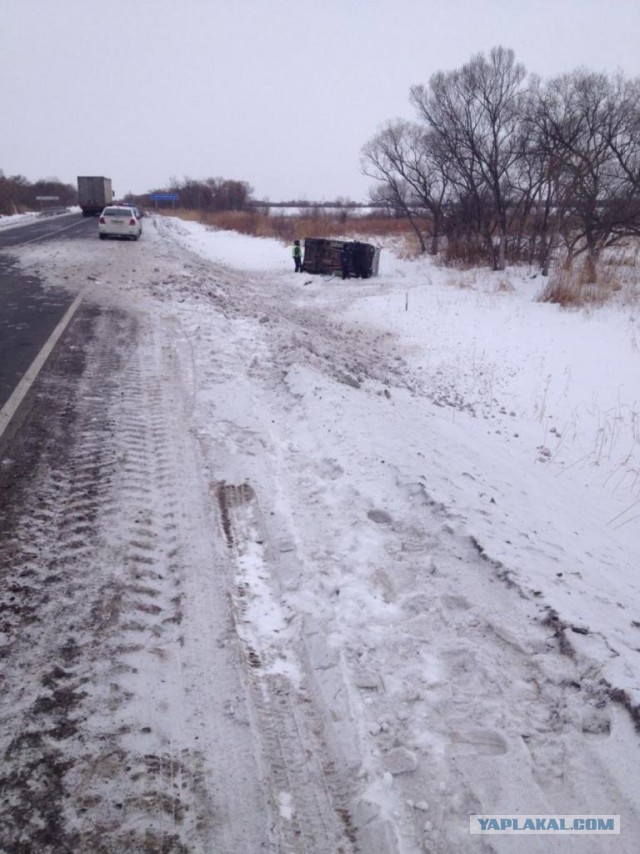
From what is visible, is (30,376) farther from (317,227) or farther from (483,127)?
(317,227)

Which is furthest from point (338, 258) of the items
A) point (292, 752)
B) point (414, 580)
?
point (292, 752)

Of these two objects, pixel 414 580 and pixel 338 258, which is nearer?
pixel 414 580

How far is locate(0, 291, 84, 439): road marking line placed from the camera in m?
5.71

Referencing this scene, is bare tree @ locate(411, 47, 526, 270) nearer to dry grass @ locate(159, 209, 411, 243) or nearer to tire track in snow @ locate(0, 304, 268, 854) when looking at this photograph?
dry grass @ locate(159, 209, 411, 243)

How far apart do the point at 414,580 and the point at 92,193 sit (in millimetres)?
51275

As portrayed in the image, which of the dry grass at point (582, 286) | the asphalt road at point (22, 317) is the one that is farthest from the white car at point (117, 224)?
the dry grass at point (582, 286)

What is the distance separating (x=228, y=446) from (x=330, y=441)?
3.39 feet

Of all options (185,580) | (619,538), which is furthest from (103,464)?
(619,538)

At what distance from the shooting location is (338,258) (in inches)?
857

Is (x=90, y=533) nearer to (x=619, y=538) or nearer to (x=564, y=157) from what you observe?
(x=619, y=538)

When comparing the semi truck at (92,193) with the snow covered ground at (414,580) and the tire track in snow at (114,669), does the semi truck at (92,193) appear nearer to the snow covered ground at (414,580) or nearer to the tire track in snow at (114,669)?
the snow covered ground at (414,580)

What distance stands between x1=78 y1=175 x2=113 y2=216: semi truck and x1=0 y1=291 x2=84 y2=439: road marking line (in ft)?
140

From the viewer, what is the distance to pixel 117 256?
17.8m

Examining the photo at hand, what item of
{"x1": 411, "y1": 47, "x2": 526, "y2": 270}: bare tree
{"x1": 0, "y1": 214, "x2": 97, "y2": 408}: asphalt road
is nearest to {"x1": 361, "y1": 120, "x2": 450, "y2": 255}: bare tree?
{"x1": 411, "y1": 47, "x2": 526, "y2": 270}: bare tree
